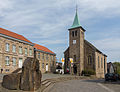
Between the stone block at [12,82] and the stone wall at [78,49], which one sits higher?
the stone wall at [78,49]

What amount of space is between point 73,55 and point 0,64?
20.1m

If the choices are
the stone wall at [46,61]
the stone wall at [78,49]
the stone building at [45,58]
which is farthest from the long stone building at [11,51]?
the stone wall at [78,49]

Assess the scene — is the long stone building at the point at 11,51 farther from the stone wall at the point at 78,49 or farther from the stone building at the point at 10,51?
the stone wall at the point at 78,49

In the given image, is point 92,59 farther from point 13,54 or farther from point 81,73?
point 13,54

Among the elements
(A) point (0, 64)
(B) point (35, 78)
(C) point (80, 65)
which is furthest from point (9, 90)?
(C) point (80, 65)

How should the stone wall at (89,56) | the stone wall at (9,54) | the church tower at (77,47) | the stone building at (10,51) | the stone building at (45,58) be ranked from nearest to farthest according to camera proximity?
the stone wall at (9,54), the stone building at (10,51), the church tower at (77,47), the stone wall at (89,56), the stone building at (45,58)

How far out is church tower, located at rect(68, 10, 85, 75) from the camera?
36.0 meters

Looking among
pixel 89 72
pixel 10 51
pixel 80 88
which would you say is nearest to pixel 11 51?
pixel 10 51

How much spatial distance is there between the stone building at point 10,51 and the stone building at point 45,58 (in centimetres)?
662

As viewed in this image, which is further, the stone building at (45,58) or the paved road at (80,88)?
the stone building at (45,58)

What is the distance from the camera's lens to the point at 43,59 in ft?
130

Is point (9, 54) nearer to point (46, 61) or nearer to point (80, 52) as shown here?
point (46, 61)

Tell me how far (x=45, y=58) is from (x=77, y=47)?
10.9 meters

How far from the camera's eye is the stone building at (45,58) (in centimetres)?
3800
